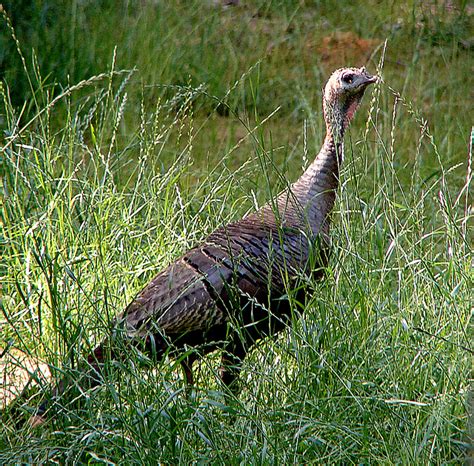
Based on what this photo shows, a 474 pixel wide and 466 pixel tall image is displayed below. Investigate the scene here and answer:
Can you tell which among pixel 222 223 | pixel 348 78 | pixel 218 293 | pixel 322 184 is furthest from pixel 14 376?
pixel 348 78

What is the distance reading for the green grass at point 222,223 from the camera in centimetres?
309

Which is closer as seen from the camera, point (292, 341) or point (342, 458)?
point (342, 458)

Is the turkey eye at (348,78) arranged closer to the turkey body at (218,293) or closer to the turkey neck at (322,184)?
the turkey neck at (322,184)

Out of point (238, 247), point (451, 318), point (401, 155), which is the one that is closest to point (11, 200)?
point (238, 247)

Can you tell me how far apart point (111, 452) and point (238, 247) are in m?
1.03

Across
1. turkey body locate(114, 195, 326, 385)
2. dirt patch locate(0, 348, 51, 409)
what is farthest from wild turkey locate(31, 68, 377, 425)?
dirt patch locate(0, 348, 51, 409)

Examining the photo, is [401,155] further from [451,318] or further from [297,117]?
[451,318]

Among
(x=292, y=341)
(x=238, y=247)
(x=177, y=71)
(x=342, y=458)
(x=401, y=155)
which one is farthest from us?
(x=177, y=71)

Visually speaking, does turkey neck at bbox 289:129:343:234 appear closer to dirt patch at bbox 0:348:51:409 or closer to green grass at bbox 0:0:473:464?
green grass at bbox 0:0:473:464

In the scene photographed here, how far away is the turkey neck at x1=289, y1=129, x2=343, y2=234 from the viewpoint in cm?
415

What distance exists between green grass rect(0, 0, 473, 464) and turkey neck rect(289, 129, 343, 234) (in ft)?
0.30

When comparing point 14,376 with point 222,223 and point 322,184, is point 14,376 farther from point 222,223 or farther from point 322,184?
point 322,184

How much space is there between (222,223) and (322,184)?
1.46 ft

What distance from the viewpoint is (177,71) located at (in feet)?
22.4
